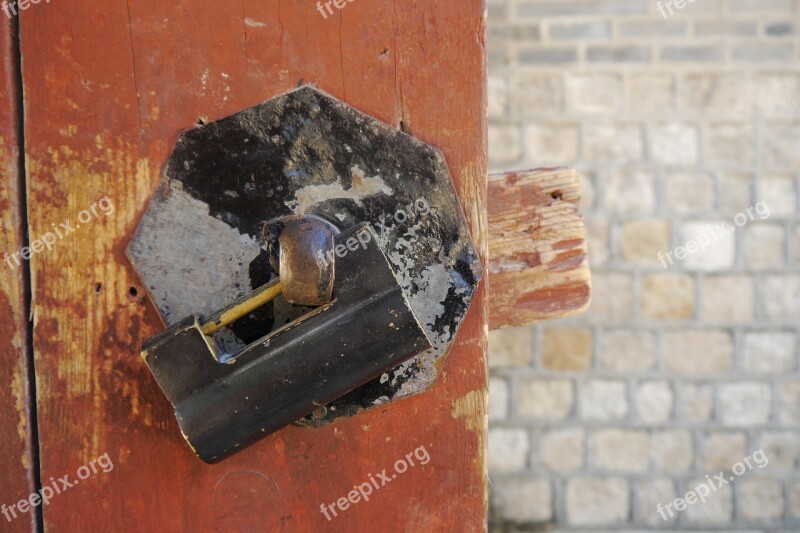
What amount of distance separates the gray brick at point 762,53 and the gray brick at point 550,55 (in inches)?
28.0

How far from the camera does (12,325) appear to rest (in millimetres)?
580

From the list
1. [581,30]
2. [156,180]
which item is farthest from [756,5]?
[156,180]

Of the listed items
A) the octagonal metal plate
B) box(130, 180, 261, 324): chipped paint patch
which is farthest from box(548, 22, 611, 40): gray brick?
box(130, 180, 261, 324): chipped paint patch

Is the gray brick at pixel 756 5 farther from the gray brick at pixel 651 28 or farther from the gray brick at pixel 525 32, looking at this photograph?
the gray brick at pixel 525 32

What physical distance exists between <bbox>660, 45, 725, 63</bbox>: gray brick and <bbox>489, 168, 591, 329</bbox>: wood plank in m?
2.41

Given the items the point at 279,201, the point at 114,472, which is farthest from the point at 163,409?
the point at 279,201

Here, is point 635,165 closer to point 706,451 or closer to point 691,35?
point 691,35

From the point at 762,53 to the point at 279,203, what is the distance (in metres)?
2.91

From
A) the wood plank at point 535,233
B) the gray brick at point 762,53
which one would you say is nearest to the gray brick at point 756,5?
the gray brick at point 762,53

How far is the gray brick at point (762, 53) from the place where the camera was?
273 cm

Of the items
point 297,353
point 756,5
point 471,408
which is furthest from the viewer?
point 756,5

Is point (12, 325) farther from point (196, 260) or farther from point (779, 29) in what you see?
point (779, 29)

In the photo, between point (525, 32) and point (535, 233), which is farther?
point (525, 32)

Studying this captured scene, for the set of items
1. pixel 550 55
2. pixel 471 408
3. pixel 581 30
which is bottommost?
pixel 471 408
